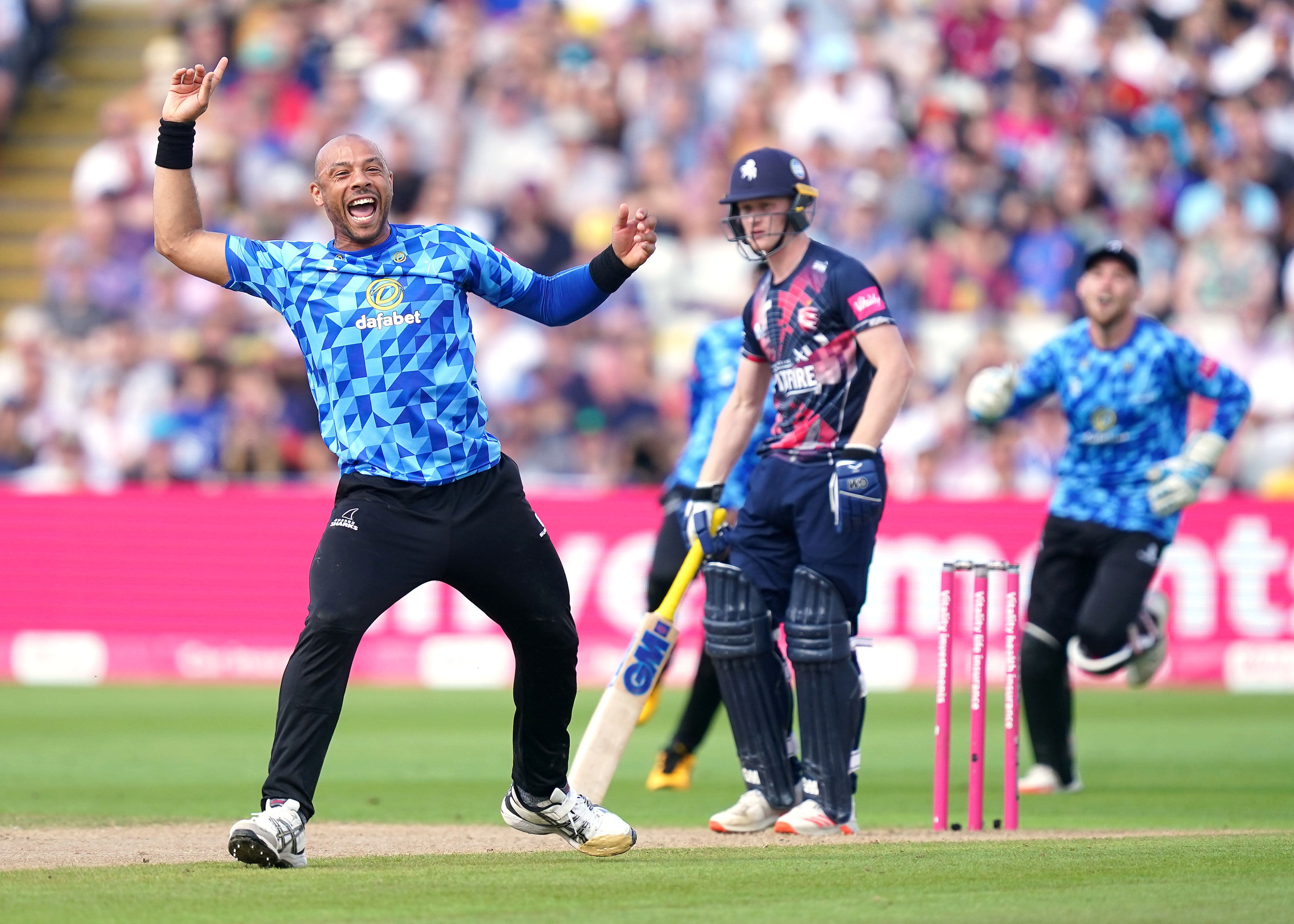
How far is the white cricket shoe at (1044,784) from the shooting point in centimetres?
925

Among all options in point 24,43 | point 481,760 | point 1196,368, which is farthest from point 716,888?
point 24,43

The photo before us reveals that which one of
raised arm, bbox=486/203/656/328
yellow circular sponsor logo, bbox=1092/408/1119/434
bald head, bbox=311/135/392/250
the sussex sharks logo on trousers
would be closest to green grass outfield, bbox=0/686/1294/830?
yellow circular sponsor logo, bbox=1092/408/1119/434

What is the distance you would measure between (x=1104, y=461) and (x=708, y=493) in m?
2.63

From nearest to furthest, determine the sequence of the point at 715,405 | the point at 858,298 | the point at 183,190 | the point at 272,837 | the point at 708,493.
Answer: the point at 272,837 → the point at 183,190 → the point at 858,298 → the point at 708,493 → the point at 715,405

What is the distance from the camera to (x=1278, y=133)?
18625 mm

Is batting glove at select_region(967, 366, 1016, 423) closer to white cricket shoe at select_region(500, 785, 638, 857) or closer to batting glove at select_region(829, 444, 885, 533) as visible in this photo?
batting glove at select_region(829, 444, 885, 533)

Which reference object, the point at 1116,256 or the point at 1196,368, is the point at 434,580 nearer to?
the point at 1116,256

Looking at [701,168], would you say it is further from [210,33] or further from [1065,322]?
[210,33]

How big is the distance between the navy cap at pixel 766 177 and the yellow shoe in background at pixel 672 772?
10.5ft

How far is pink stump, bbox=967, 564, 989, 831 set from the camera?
7.31m

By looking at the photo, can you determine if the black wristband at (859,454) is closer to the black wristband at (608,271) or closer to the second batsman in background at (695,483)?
the black wristband at (608,271)

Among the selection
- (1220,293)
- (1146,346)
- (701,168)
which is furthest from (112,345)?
(1146,346)

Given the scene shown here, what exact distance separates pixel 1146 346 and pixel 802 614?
3.04 metres

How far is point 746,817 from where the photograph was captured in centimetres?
748
